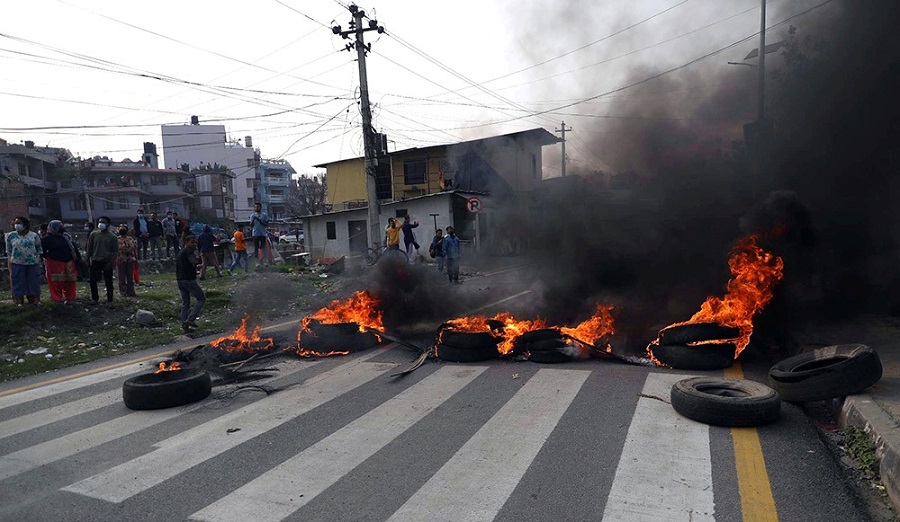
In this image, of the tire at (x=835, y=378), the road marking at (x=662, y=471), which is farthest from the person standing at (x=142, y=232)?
the tire at (x=835, y=378)

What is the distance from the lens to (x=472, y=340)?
750 cm

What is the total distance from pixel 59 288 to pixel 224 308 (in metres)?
3.29

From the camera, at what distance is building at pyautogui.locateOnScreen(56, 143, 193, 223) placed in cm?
4788

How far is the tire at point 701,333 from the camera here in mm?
6590

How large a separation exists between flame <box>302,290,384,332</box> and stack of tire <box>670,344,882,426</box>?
17.6 feet

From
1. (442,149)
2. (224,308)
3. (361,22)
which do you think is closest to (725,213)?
(224,308)

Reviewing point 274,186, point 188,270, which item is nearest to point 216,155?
point 274,186

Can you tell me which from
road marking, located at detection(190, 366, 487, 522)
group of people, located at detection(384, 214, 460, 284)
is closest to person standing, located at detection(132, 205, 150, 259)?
group of people, located at detection(384, 214, 460, 284)

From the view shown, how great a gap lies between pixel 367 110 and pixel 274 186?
67338 mm

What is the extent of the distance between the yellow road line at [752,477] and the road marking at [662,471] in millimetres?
199

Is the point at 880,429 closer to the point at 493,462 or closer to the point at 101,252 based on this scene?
the point at 493,462

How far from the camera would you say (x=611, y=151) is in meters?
12.2

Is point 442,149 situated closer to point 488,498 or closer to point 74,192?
point 488,498

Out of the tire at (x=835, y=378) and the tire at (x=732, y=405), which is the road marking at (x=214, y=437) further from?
the tire at (x=835, y=378)
